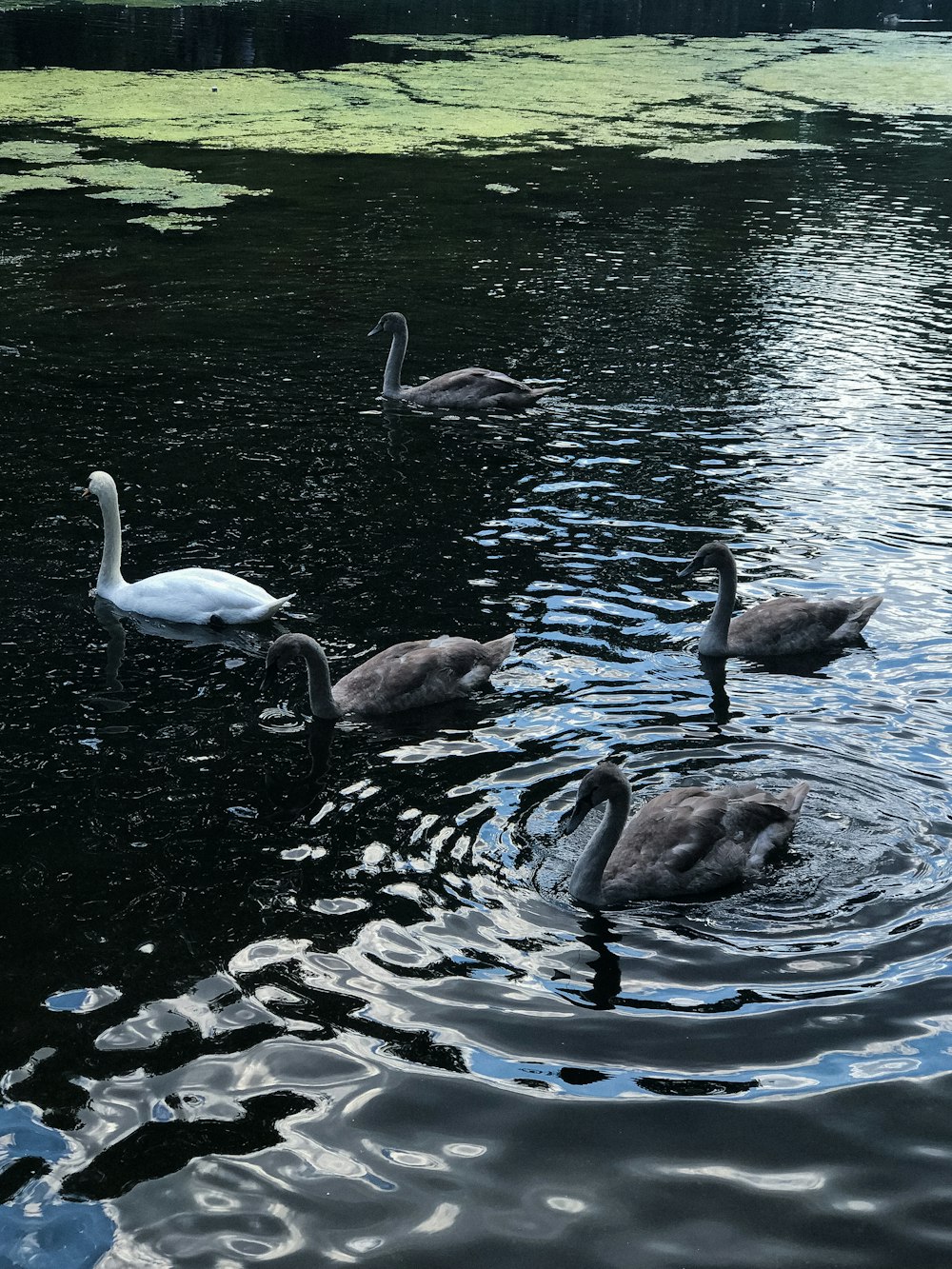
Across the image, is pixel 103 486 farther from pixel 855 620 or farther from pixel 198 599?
pixel 855 620

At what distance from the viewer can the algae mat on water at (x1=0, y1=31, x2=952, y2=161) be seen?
1273 inches

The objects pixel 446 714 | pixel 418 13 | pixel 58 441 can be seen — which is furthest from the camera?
pixel 418 13

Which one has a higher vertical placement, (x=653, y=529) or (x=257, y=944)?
→ (x=653, y=529)

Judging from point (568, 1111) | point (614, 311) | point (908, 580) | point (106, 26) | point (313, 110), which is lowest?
point (568, 1111)

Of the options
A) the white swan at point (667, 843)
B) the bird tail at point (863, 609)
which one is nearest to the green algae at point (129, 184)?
the bird tail at point (863, 609)

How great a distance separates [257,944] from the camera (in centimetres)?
725

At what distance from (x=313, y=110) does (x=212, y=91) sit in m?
3.42

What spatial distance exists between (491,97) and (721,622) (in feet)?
98.2

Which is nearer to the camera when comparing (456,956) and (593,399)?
(456,956)

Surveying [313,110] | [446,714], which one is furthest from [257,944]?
[313,110]

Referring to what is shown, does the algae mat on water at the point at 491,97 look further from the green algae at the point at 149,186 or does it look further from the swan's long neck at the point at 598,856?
the swan's long neck at the point at 598,856

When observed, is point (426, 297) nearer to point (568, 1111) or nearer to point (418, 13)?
point (568, 1111)

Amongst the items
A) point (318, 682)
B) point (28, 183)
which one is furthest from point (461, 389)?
point (28, 183)

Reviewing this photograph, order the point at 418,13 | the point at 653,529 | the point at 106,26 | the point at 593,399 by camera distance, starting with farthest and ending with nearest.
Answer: the point at 418,13
the point at 106,26
the point at 593,399
the point at 653,529
